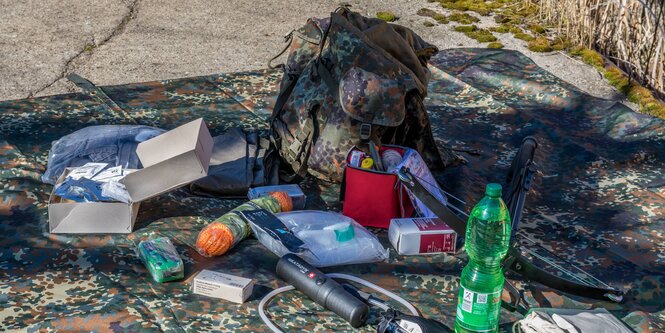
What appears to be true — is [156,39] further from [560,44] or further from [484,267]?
[484,267]

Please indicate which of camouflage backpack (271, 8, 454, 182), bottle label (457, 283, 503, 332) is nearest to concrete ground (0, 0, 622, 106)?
camouflage backpack (271, 8, 454, 182)

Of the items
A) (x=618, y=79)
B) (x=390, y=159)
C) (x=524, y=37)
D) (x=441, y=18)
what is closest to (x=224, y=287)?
(x=390, y=159)

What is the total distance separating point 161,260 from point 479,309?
3.25ft

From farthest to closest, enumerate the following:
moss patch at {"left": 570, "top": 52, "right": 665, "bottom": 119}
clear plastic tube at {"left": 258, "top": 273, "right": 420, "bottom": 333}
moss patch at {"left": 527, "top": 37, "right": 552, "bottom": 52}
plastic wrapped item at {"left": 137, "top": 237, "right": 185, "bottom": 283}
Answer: moss patch at {"left": 527, "top": 37, "right": 552, "bottom": 52}
moss patch at {"left": 570, "top": 52, "right": 665, "bottom": 119}
plastic wrapped item at {"left": 137, "top": 237, "right": 185, "bottom": 283}
clear plastic tube at {"left": 258, "top": 273, "right": 420, "bottom": 333}

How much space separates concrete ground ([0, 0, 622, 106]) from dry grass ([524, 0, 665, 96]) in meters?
0.20

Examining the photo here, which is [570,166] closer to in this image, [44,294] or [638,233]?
[638,233]

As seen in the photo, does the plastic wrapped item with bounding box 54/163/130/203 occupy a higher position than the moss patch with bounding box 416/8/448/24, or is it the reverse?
the moss patch with bounding box 416/8/448/24

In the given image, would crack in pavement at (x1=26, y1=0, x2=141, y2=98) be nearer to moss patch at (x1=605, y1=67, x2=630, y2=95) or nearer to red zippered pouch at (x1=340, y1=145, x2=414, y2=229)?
red zippered pouch at (x1=340, y1=145, x2=414, y2=229)

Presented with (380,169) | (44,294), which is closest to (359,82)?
(380,169)

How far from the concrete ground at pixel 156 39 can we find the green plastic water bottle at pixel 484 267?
2634 millimetres

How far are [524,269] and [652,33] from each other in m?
2.64

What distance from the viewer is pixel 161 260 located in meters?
→ 2.64

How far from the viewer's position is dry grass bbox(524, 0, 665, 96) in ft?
15.5

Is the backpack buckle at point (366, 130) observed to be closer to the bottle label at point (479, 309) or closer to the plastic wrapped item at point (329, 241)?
the plastic wrapped item at point (329, 241)
